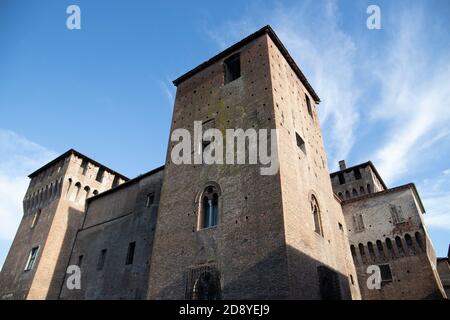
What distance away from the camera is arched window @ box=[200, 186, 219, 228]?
416 inches

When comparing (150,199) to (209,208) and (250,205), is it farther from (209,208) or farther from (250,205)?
(250,205)

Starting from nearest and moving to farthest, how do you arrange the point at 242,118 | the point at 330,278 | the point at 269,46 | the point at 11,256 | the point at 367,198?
the point at 330,278, the point at 242,118, the point at 269,46, the point at 367,198, the point at 11,256

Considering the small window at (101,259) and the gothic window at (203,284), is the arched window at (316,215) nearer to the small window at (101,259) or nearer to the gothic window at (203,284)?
the gothic window at (203,284)

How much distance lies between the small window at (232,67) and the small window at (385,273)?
13.8 m

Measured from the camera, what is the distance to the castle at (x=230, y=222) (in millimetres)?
9211

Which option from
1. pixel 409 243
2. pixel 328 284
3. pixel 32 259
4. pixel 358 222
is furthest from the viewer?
pixel 358 222

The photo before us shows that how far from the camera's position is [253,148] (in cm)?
Result: 1066

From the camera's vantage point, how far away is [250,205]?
968cm

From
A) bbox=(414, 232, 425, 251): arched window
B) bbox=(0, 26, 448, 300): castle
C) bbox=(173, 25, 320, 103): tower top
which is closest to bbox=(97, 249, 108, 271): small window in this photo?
bbox=(0, 26, 448, 300): castle

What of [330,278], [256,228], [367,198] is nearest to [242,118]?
[256,228]

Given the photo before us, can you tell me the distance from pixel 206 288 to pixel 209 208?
8.80 ft

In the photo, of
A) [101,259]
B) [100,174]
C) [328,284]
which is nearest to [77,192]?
[100,174]
